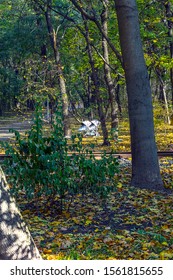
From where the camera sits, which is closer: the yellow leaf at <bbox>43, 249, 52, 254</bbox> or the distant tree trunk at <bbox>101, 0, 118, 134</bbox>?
the yellow leaf at <bbox>43, 249, 52, 254</bbox>

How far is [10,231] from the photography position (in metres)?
4.19

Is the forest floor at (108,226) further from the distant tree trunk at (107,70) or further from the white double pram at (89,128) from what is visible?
the white double pram at (89,128)

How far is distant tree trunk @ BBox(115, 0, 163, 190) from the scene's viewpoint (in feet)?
31.0

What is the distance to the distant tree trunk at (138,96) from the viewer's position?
945cm

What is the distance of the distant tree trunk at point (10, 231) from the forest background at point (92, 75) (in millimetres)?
1181

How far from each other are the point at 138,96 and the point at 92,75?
14503 mm

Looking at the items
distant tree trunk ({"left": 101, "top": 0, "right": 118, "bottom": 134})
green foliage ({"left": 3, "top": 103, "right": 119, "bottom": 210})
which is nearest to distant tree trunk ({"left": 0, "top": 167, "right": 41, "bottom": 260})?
green foliage ({"left": 3, "top": 103, "right": 119, "bottom": 210})

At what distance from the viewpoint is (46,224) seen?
24.6ft

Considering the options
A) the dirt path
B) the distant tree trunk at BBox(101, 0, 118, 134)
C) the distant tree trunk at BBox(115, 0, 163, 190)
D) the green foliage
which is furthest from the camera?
the dirt path

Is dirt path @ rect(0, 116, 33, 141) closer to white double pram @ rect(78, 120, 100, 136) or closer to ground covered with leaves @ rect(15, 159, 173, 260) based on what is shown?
white double pram @ rect(78, 120, 100, 136)

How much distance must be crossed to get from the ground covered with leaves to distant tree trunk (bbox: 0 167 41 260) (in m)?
1.07

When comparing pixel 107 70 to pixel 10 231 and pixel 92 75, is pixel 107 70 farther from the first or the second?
pixel 10 231

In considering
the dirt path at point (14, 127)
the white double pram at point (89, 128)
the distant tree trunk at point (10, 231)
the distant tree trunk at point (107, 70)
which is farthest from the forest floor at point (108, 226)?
the white double pram at point (89, 128)

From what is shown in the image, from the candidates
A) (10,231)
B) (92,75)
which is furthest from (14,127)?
(10,231)
